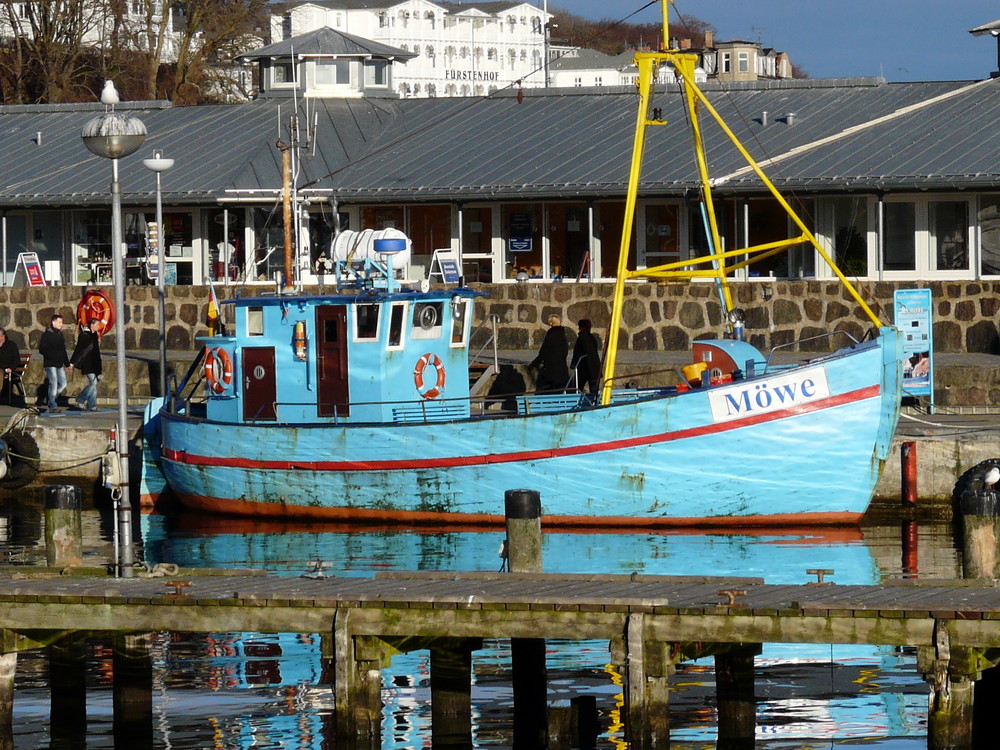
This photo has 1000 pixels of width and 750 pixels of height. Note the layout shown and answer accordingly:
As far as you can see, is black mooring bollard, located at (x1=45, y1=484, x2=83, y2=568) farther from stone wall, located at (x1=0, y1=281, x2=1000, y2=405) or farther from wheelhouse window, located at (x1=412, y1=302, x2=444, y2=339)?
stone wall, located at (x1=0, y1=281, x2=1000, y2=405)

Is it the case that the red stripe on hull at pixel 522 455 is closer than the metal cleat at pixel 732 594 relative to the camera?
No

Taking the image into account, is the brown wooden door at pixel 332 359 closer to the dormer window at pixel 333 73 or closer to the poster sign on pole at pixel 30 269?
the poster sign on pole at pixel 30 269

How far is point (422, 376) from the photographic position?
25.2 m

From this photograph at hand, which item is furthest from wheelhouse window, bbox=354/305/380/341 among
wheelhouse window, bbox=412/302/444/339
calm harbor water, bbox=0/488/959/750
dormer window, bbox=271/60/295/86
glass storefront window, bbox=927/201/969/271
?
dormer window, bbox=271/60/295/86

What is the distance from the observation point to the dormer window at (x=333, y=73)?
136ft

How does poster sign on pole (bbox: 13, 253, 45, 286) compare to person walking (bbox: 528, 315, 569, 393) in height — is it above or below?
above

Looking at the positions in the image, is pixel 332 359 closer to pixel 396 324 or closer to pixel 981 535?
pixel 396 324

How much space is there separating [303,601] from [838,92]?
26.4m

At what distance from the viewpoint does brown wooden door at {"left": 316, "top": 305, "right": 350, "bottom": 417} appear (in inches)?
983

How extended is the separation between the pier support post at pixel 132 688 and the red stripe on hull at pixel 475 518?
9951mm

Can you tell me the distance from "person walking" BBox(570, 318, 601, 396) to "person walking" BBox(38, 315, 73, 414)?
332 inches

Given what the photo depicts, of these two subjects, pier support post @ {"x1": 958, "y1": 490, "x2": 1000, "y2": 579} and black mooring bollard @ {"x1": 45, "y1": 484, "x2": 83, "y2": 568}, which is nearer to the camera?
pier support post @ {"x1": 958, "y1": 490, "x2": 1000, "y2": 579}

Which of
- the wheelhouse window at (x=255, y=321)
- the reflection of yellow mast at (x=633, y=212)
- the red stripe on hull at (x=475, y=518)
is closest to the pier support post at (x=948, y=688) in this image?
the reflection of yellow mast at (x=633, y=212)

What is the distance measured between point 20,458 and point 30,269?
10.3m
